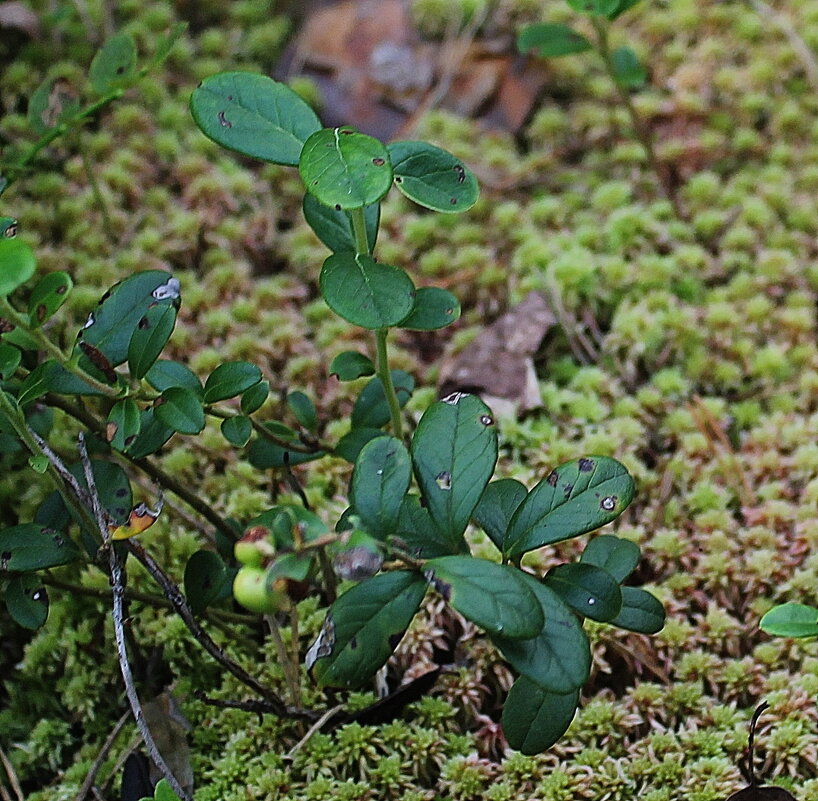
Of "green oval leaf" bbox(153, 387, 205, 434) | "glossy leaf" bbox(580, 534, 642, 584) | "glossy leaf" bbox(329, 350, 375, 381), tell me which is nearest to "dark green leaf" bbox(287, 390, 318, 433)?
"glossy leaf" bbox(329, 350, 375, 381)

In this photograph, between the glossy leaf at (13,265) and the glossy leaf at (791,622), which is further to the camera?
the glossy leaf at (791,622)

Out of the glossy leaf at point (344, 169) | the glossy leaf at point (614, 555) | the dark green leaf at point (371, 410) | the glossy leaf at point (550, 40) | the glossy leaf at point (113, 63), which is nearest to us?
the glossy leaf at point (344, 169)

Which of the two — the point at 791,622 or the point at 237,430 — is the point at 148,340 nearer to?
the point at 237,430

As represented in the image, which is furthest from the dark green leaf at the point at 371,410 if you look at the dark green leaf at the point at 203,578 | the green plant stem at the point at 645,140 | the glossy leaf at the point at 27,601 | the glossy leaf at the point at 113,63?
the green plant stem at the point at 645,140

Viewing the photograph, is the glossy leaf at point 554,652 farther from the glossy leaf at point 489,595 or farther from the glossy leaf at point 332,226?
the glossy leaf at point 332,226

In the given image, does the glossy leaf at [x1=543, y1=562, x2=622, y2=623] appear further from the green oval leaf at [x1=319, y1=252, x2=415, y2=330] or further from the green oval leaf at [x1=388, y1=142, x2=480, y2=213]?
the green oval leaf at [x1=388, y1=142, x2=480, y2=213]
